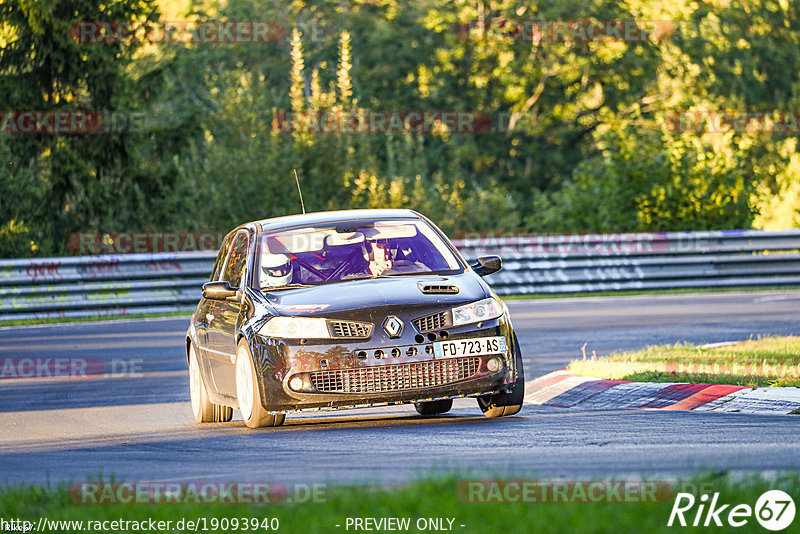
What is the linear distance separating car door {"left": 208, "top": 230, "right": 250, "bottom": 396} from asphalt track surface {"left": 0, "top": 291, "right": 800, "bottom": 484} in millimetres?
396

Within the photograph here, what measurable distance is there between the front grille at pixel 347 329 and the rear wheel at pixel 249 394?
676mm

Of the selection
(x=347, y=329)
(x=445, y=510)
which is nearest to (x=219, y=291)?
(x=347, y=329)

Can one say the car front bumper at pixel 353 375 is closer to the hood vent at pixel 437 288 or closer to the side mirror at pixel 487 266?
the hood vent at pixel 437 288

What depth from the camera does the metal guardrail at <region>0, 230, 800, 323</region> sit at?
22.8 m

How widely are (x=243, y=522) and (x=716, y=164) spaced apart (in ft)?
83.0

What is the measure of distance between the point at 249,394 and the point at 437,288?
155 cm

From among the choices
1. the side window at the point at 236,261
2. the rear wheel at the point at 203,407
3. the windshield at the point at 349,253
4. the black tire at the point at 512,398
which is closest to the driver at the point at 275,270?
the windshield at the point at 349,253

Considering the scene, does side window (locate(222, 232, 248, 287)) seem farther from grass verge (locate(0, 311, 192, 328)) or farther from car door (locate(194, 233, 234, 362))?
grass verge (locate(0, 311, 192, 328))

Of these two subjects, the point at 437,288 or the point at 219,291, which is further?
the point at 219,291

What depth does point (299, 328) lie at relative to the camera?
9.91 meters

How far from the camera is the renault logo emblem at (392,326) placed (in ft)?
32.2

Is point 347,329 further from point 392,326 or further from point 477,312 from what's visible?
point 477,312

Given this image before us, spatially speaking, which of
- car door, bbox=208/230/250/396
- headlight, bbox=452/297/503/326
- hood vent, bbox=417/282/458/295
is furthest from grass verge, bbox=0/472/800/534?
car door, bbox=208/230/250/396

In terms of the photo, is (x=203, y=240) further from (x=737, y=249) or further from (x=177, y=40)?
(x=177, y=40)
